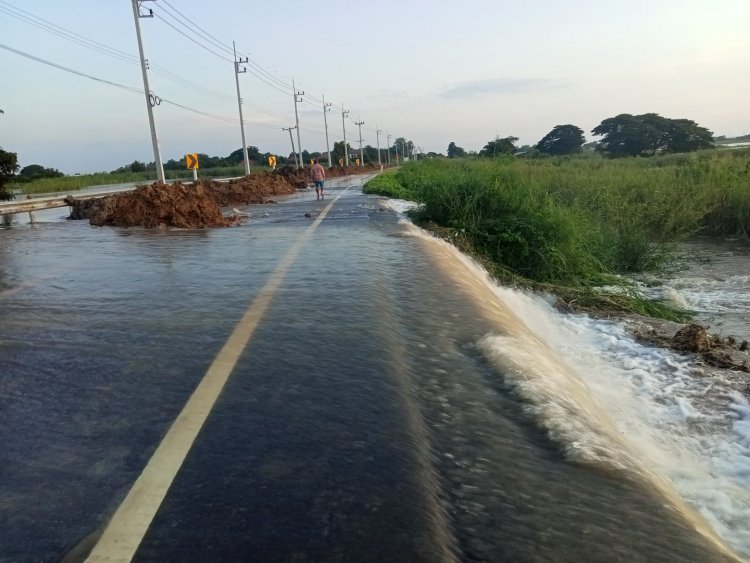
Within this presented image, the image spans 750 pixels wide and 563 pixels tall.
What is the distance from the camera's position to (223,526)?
2.28 metres

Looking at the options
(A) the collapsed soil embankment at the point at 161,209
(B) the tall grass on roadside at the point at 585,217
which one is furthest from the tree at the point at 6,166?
(B) the tall grass on roadside at the point at 585,217

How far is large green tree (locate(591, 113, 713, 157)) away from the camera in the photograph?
65.1 meters

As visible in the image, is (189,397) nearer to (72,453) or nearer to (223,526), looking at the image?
(72,453)

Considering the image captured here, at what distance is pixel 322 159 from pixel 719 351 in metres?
90.8

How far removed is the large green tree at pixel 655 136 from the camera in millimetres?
65125

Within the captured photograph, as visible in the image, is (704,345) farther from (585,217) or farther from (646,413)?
(585,217)

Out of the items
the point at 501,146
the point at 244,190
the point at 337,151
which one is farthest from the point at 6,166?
the point at 337,151

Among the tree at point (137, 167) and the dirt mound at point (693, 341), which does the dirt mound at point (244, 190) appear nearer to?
the dirt mound at point (693, 341)

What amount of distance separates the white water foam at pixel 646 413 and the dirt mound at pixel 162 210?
10.5m

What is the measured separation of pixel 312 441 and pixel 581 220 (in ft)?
35.4

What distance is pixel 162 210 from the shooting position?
14.7 metres

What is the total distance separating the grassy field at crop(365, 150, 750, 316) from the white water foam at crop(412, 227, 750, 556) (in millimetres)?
2888

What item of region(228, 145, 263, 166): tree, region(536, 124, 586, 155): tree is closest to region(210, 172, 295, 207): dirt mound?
region(536, 124, 586, 155): tree

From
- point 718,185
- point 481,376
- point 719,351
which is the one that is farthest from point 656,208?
point 481,376
